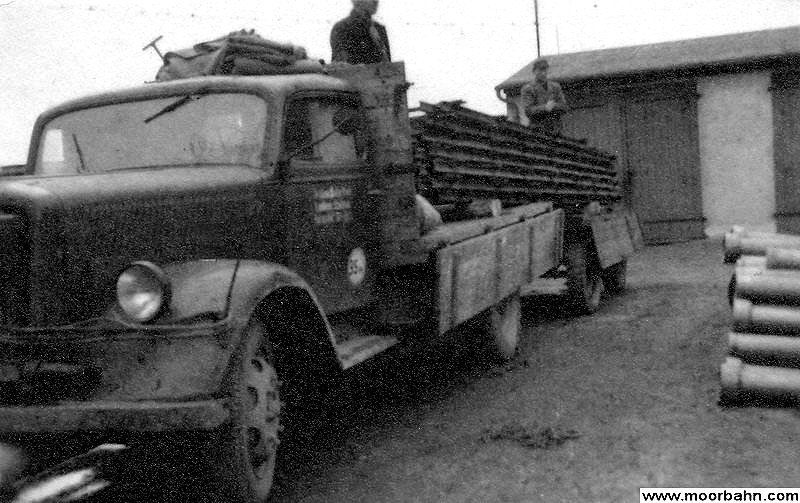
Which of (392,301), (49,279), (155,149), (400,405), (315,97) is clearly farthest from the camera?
(400,405)

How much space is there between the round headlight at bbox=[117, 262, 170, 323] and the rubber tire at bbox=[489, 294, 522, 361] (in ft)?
12.0

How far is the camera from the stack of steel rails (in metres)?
6.04

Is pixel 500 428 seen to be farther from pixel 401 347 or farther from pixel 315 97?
A: pixel 315 97

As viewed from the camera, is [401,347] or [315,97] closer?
[315,97]

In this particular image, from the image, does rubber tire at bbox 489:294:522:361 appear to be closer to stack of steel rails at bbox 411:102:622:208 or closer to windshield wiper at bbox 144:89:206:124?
stack of steel rails at bbox 411:102:622:208

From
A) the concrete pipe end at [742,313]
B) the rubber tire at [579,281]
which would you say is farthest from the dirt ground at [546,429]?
the rubber tire at [579,281]

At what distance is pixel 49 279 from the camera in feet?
11.1

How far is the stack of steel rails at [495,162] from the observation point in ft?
19.8

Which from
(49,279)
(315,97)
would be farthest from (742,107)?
(49,279)

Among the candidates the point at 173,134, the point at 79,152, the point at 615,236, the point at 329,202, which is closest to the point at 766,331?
the point at 329,202

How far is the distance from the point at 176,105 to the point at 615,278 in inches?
278

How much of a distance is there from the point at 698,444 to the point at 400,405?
1.93 meters

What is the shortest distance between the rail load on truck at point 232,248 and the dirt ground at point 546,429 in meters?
0.52

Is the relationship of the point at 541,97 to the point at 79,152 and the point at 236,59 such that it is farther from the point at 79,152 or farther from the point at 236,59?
the point at 79,152
